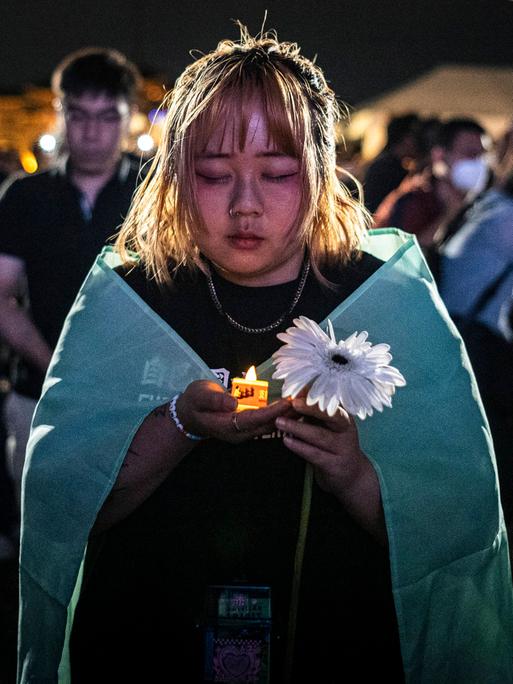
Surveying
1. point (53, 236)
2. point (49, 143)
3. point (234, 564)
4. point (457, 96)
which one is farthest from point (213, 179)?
point (457, 96)

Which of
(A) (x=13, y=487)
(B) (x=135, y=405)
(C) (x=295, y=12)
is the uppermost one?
(C) (x=295, y=12)

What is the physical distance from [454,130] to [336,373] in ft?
15.1

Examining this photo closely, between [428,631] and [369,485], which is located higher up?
[369,485]

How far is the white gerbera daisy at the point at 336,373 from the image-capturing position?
55.6 inches

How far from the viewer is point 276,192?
5.65 feet

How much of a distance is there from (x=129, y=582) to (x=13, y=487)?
3.00m

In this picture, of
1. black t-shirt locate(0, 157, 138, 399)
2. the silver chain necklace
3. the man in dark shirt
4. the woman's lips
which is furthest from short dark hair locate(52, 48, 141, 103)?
the woman's lips

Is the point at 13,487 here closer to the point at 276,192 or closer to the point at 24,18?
the point at 276,192

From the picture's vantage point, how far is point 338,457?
63.1 inches

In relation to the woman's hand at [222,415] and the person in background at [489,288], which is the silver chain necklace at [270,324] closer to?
the woman's hand at [222,415]

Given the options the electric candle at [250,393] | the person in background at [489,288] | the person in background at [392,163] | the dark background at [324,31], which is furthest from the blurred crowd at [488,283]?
the dark background at [324,31]

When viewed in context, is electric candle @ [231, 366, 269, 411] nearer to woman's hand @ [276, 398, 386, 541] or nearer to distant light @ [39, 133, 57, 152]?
woman's hand @ [276, 398, 386, 541]

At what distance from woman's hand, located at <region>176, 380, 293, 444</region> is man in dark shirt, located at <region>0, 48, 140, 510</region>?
2170 millimetres

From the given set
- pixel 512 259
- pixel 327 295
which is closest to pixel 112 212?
pixel 512 259
